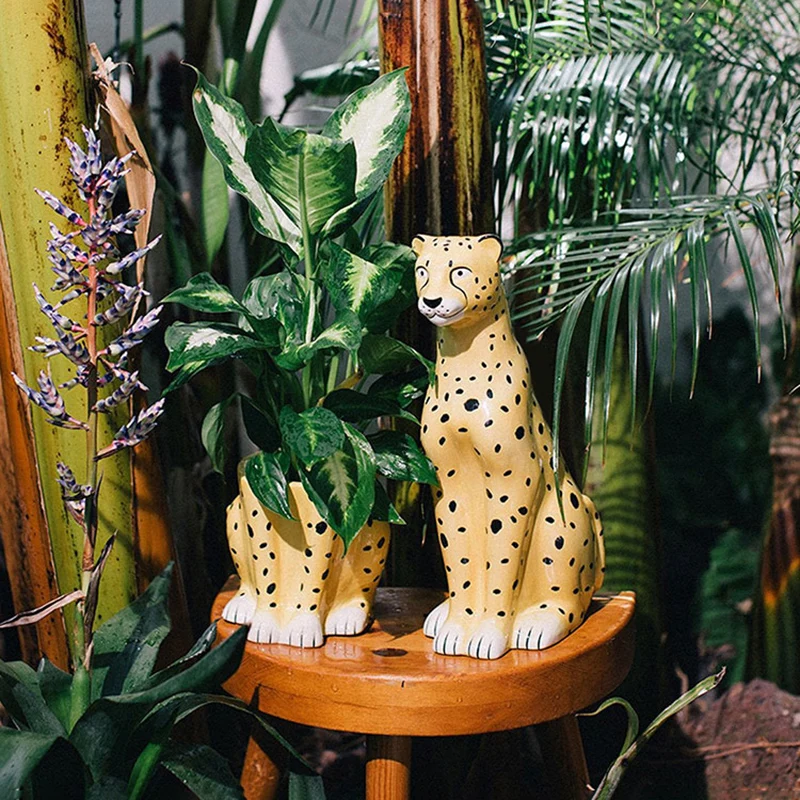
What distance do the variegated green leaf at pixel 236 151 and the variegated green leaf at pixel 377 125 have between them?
0.27ft

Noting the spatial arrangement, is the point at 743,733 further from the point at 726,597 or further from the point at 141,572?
the point at 141,572

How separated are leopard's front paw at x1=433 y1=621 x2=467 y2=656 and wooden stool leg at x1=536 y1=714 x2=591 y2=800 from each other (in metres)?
0.21

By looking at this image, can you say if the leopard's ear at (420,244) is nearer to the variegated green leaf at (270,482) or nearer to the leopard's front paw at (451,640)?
the variegated green leaf at (270,482)

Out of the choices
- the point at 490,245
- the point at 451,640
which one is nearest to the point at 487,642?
the point at 451,640

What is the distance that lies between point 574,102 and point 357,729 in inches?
29.8

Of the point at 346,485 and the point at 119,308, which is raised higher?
the point at 119,308

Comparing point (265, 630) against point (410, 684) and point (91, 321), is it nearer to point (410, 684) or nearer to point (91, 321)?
point (410, 684)

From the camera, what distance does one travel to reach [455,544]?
1015mm

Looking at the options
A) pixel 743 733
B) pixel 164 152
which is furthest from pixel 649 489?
pixel 164 152

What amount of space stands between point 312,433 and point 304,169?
0.78 feet

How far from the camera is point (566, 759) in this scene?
1152 mm

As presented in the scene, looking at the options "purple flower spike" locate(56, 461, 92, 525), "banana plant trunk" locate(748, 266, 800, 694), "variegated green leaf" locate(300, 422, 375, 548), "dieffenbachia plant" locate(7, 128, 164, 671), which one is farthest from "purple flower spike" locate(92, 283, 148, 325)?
"banana plant trunk" locate(748, 266, 800, 694)

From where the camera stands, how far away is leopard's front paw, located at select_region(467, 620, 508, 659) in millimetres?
979

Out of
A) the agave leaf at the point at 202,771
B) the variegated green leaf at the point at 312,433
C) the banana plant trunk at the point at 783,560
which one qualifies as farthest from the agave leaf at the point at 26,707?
the banana plant trunk at the point at 783,560
